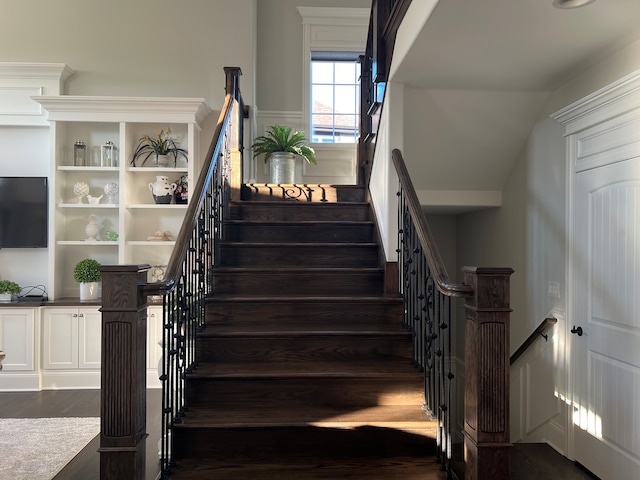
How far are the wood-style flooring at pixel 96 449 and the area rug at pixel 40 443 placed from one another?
20cm

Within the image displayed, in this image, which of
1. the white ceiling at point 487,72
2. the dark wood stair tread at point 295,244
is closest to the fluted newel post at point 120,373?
the dark wood stair tread at point 295,244

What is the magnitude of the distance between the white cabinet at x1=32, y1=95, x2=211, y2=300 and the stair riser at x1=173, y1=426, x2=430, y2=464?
2.78m

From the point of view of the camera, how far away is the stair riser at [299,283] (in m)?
3.59

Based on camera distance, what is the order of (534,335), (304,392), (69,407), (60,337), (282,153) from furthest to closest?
(282,153)
(60,337)
(69,407)
(534,335)
(304,392)

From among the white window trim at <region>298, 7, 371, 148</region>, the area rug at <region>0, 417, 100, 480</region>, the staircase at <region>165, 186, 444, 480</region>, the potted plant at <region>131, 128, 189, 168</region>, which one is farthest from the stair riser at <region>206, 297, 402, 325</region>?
the white window trim at <region>298, 7, 371, 148</region>

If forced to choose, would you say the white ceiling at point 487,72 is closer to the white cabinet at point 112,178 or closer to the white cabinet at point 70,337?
the white cabinet at point 112,178

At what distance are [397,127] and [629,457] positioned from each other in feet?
7.79

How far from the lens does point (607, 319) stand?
9.79 ft

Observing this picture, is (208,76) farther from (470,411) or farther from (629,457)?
(629,457)

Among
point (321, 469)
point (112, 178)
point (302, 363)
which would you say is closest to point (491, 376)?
point (321, 469)

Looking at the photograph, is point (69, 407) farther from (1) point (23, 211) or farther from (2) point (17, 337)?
(1) point (23, 211)

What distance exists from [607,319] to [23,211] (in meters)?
5.07

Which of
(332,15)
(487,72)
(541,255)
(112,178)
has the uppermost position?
(332,15)

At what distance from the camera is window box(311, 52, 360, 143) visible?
6.25 meters
